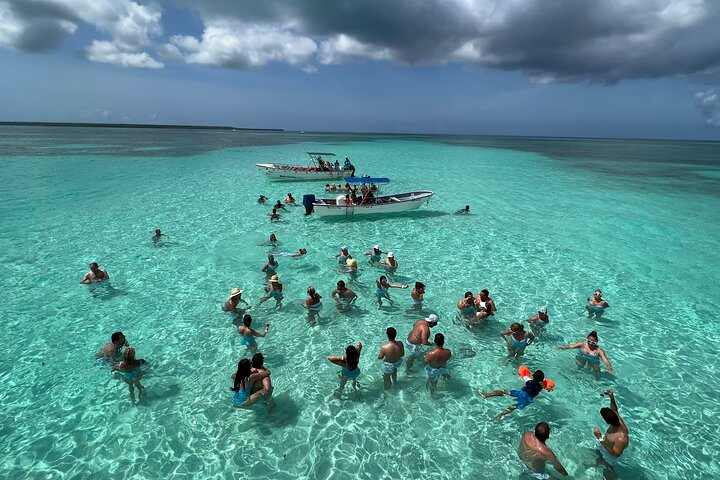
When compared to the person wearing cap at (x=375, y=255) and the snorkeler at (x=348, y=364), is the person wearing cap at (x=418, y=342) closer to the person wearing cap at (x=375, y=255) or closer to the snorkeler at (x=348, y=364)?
the snorkeler at (x=348, y=364)

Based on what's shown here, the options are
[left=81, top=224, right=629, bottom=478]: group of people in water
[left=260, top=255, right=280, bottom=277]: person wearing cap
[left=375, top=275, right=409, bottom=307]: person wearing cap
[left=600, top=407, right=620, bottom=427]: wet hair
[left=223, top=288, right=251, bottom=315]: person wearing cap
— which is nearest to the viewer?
[left=600, top=407, right=620, bottom=427]: wet hair

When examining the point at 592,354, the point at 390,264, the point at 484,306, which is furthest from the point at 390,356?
the point at 390,264

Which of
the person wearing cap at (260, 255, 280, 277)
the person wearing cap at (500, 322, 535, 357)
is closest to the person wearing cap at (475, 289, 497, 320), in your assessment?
the person wearing cap at (500, 322, 535, 357)

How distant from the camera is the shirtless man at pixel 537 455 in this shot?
600 centimetres

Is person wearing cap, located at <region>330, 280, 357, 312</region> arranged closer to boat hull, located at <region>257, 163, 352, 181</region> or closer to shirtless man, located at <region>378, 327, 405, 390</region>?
shirtless man, located at <region>378, 327, 405, 390</region>

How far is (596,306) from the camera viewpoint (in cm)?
1130

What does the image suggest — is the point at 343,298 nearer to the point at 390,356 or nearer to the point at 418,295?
the point at 418,295

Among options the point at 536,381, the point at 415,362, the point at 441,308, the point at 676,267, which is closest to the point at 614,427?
the point at 536,381

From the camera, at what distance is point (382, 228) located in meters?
20.4

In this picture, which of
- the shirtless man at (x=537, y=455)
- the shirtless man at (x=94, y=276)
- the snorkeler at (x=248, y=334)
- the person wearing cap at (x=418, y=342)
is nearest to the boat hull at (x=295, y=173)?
the shirtless man at (x=94, y=276)

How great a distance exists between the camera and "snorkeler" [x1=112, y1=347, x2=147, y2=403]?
314 inches

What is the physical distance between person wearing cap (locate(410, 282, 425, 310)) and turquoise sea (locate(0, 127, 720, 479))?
457mm

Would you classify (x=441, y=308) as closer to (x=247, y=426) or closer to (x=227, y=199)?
(x=247, y=426)

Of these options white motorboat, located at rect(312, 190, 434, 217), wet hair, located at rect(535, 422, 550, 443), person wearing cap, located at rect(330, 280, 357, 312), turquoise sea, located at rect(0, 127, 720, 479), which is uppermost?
white motorboat, located at rect(312, 190, 434, 217)
